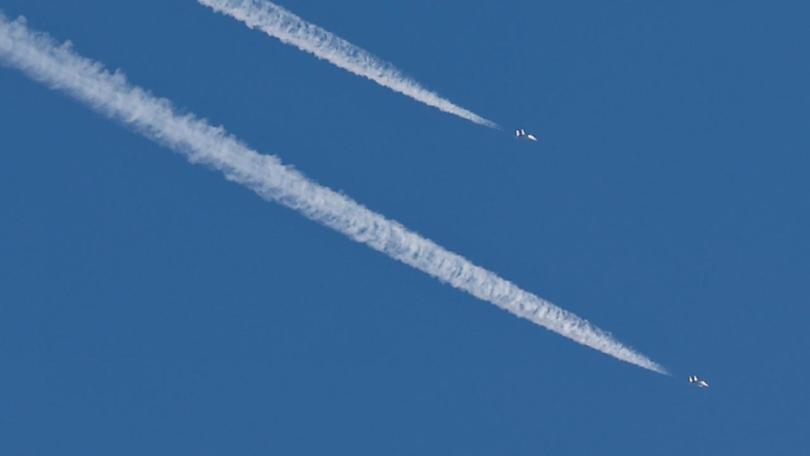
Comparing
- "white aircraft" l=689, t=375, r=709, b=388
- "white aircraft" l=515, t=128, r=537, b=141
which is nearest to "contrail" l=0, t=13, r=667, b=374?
"white aircraft" l=515, t=128, r=537, b=141

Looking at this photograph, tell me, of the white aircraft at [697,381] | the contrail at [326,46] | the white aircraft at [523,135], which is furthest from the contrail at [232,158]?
the white aircraft at [697,381]

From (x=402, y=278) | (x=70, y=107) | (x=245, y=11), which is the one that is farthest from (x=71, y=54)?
(x=402, y=278)

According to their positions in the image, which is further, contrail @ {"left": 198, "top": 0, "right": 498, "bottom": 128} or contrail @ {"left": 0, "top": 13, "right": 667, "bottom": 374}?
contrail @ {"left": 198, "top": 0, "right": 498, "bottom": 128}

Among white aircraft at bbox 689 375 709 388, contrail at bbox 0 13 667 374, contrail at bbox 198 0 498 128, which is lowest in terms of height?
contrail at bbox 0 13 667 374

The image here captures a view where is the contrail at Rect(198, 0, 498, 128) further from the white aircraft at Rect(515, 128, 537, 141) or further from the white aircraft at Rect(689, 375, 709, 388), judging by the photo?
the white aircraft at Rect(689, 375, 709, 388)

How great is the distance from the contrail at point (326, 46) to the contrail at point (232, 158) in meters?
2.45

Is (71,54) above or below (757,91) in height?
below

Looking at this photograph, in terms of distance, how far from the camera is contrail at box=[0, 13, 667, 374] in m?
28.1

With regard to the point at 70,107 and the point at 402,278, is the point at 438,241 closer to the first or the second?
the point at 402,278

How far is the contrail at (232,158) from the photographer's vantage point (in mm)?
28109

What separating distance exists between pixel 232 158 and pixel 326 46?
3.19m

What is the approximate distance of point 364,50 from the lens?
29.3 m

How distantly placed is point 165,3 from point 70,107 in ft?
9.98

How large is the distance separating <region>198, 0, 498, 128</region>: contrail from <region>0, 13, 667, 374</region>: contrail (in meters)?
2.45
